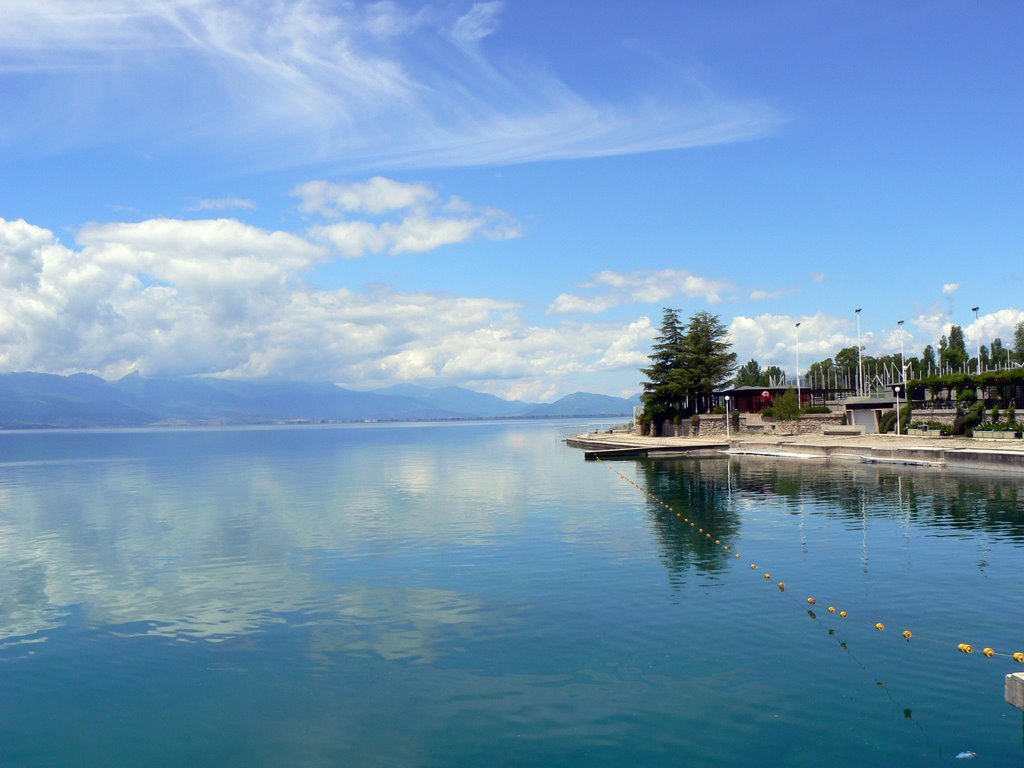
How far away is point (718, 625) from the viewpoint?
1884cm

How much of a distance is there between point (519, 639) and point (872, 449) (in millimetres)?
55154

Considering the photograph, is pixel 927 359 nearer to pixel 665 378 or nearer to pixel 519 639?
pixel 665 378

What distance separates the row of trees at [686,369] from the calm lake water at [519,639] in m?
67.2

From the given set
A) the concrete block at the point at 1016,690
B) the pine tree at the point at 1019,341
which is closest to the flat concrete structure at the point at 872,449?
the concrete block at the point at 1016,690

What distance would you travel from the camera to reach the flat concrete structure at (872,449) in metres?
54.3

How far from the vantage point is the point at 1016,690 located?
1161 cm

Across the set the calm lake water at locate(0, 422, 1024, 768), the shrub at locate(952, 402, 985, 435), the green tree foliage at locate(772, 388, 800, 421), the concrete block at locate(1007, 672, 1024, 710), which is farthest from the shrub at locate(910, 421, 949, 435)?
the concrete block at locate(1007, 672, 1024, 710)

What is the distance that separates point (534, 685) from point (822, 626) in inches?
298

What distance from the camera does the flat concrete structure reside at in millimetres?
54312

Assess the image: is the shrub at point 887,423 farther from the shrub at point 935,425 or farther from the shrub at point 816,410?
the shrub at point 816,410

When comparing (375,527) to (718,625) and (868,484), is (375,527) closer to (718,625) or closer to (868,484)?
(718,625)

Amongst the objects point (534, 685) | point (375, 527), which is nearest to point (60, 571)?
point (375, 527)

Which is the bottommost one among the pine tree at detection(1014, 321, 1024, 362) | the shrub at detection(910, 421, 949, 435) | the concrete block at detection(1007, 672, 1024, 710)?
the concrete block at detection(1007, 672, 1024, 710)

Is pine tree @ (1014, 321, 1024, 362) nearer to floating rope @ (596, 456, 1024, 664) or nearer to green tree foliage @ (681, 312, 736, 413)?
green tree foliage @ (681, 312, 736, 413)
